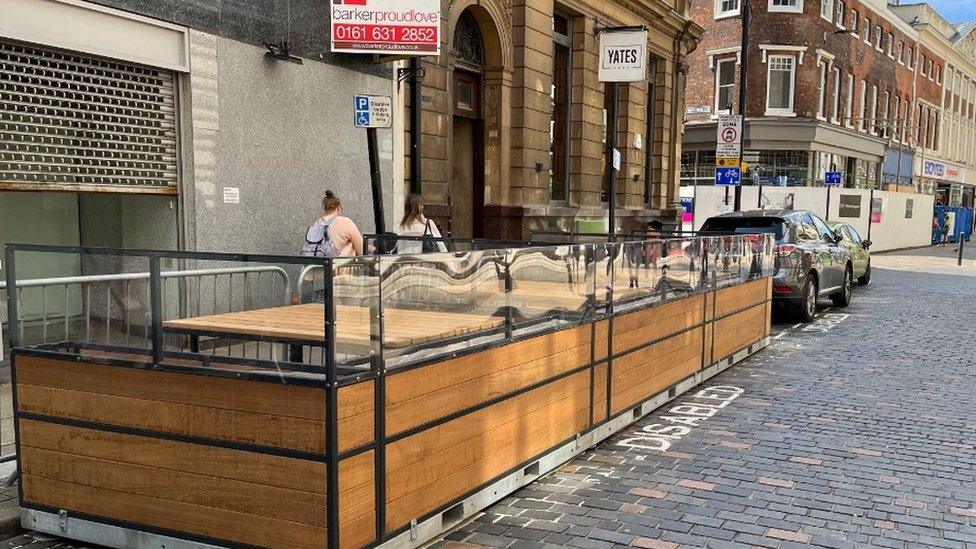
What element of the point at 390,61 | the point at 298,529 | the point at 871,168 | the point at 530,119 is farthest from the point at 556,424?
the point at 871,168

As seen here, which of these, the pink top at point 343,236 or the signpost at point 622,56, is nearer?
the pink top at point 343,236

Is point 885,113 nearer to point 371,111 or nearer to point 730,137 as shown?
point 730,137

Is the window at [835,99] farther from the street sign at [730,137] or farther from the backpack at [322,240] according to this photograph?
the backpack at [322,240]

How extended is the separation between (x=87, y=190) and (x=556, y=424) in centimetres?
570

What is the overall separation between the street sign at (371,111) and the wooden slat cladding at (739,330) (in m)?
4.62

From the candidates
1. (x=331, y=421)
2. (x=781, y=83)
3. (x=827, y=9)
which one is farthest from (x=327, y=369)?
A: (x=827, y=9)

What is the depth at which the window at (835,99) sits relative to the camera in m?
39.5

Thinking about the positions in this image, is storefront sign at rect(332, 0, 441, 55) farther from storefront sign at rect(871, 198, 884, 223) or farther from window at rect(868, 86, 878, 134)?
window at rect(868, 86, 878, 134)

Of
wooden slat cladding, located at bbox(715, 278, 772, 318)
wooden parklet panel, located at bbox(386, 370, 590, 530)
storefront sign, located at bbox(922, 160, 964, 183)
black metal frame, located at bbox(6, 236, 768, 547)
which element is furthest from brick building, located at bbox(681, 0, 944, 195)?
black metal frame, located at bbox(6, 236, 768, 547)

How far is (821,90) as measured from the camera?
126 feet

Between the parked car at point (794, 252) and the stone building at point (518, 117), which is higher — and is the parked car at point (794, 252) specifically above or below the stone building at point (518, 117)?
below

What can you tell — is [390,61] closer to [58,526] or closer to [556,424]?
[556,424]

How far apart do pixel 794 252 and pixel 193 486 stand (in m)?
11.5

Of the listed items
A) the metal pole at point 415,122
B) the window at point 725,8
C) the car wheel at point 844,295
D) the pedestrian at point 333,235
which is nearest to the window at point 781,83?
the window at point 725,8
